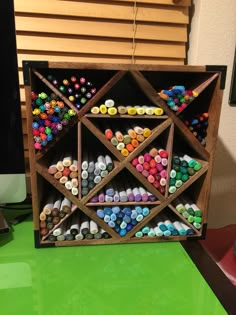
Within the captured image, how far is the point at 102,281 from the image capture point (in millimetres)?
583

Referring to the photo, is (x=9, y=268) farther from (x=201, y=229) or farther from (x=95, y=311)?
(x=201, y=229)

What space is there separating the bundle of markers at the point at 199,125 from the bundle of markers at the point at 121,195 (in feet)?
0.57

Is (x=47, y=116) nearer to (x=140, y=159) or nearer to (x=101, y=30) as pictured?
(x=140, y=159)

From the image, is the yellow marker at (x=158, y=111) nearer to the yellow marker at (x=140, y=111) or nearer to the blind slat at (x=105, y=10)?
the yellow marker at (x=140, y=111)

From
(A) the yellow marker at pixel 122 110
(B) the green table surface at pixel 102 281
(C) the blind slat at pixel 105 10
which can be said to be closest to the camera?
(B) the green table surface at pixel 102 281

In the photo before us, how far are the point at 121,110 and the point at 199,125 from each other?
0.19 metres

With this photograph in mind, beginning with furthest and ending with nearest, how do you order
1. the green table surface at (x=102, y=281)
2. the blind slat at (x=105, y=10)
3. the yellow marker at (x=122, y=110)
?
the blind slat at (x=105, y=10)
the yellow marker at (x=122, y=110)
the green table surface at (x=102, y=281)

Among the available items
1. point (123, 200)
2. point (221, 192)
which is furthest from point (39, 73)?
point (221, 192)

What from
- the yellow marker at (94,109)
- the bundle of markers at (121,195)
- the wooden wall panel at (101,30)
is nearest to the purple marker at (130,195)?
the bundle of markers at (121,195)

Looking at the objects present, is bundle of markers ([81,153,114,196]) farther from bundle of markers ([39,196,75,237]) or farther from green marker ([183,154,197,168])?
green marker ([183,154,197,168])

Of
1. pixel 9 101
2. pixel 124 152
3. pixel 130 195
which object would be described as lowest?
pixel 130 195

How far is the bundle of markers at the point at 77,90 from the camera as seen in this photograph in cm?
61

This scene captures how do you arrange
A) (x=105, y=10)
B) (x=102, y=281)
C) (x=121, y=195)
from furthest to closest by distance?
(x=105, y=10), (x=121, y=195), (x=102, y=281)

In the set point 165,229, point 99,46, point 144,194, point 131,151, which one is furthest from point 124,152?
point 99,46
